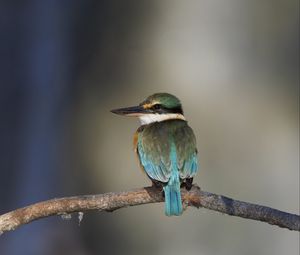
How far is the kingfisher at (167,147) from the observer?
3.58m

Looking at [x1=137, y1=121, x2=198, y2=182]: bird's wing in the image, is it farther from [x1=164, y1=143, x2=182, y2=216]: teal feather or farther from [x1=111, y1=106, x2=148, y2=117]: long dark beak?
[x1=111, y1=106, x2=148, y2=117]: long dark beak

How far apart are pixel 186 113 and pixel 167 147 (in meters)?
1.02

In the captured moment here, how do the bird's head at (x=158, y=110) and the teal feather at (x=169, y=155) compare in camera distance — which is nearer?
the teal feather at (x=169, y=155)

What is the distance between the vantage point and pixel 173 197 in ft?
11.5

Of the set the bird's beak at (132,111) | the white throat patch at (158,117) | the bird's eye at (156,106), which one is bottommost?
the white throat patch at (158,117)

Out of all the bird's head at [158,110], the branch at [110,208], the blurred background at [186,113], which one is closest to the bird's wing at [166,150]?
the bird's head at [158,110]

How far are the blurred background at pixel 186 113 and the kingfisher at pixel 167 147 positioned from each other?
2.26ft

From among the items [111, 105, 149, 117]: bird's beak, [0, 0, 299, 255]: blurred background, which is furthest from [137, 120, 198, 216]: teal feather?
[0, 0, 299, 255]: blurred background

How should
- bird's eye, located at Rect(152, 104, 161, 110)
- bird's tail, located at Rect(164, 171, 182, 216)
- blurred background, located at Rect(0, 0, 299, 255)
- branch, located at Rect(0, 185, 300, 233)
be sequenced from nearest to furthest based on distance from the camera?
1. branch, located at Rect(0, 185, 300, 233)
2. bird's tail, located at Rect(164, 171, 182, 216)
3. bird's eye, located at Rect(152, 104, 161, 110)
4. blurred background, located at Rect(0, 0, 299, 255)

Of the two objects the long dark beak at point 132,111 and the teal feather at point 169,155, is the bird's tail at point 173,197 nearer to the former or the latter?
the teal feather at point 169,155

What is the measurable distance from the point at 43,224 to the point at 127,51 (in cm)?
121

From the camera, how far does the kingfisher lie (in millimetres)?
3576

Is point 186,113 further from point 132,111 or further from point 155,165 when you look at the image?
point 155,165

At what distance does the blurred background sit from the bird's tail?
1.08 metres
